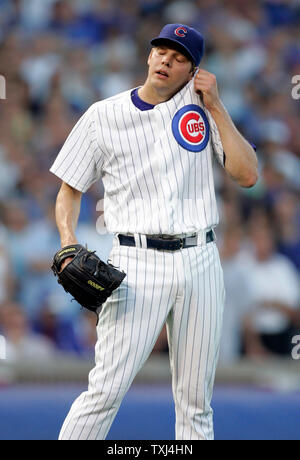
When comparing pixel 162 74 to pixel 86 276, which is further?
pixel 162 74

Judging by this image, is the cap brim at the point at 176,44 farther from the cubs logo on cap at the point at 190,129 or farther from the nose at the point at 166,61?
the cubs logo on cap at the point at 190,129

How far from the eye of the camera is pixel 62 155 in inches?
120

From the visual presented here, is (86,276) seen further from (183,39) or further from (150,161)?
(183,39)

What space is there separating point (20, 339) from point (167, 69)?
121 inches

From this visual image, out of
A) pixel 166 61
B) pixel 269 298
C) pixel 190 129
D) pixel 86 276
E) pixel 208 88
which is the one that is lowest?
pixel 86 276

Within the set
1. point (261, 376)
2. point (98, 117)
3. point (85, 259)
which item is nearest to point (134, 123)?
point (98, 117)

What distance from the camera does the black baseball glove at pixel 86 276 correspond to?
2811 millimetres

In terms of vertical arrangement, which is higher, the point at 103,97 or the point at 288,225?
the point at 103,97

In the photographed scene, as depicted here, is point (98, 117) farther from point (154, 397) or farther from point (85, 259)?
point (154, 397)

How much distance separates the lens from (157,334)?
290 cm

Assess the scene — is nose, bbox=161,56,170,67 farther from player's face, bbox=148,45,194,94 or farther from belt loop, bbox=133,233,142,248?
belt loop, bbox=133,233,142,248

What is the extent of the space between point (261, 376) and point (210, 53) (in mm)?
3310

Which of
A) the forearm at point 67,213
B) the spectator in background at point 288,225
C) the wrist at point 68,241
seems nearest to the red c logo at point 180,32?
the forearm at point 67,213

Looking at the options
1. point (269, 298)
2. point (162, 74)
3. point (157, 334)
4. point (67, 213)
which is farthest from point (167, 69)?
point (269, 298)
